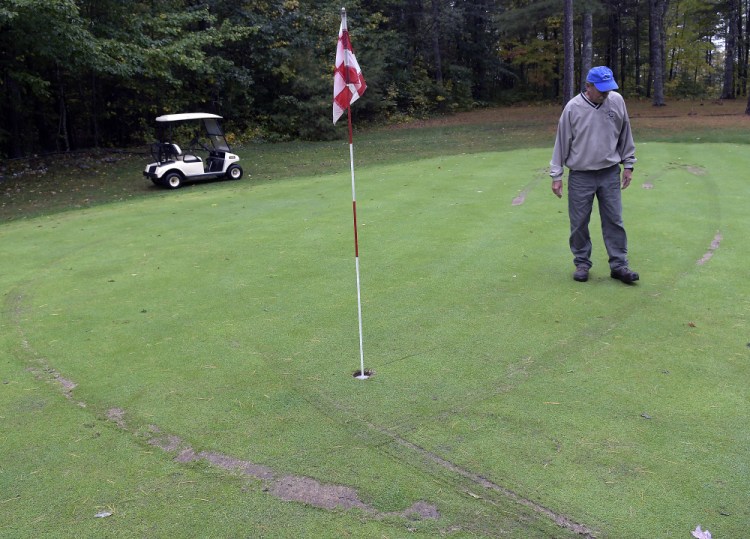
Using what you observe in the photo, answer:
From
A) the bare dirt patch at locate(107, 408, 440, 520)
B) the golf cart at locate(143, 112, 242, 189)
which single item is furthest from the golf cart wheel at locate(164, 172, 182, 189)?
the bare dirt patch at locate(107, 408, 440, 520)

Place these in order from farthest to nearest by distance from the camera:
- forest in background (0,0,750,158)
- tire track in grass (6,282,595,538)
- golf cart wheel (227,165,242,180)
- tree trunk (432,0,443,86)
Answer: tree trunk (432,0,443,86)
forest in background (0,0,750,158)
golf cart wheel (227,165,242,180)
tire track in grass (6,282,595,538)

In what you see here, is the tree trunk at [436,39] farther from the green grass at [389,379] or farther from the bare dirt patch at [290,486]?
the bare dirt patch at [290,486]

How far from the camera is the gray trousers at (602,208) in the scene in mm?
6316

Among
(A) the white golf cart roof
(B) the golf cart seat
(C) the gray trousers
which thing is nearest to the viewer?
(C) the gray trousers

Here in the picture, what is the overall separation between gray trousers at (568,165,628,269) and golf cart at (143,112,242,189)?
10764mm

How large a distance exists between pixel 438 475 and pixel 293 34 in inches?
1013

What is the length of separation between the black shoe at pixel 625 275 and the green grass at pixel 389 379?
0.13m

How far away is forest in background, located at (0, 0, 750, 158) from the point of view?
18.6 m


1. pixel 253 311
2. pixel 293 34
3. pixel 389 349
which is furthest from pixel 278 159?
pixel 389 349

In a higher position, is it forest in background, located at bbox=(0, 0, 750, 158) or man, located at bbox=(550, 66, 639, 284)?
forest in background, located at bbox=(0, 0, 750, 158)

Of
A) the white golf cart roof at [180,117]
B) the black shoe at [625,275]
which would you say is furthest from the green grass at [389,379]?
the white golf cart roof at [180,117]

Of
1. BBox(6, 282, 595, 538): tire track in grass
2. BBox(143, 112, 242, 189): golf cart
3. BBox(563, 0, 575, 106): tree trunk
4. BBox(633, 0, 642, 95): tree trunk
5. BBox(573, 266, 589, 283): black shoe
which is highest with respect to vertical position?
BBox(633, 0, 642, 95): tree trunk

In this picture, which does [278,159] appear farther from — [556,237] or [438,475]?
[438,475]

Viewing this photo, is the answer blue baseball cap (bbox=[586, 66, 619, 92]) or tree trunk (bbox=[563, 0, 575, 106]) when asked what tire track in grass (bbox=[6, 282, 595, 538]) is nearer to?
blue baseball cap (bbox=[586, 66, 619, 92])
